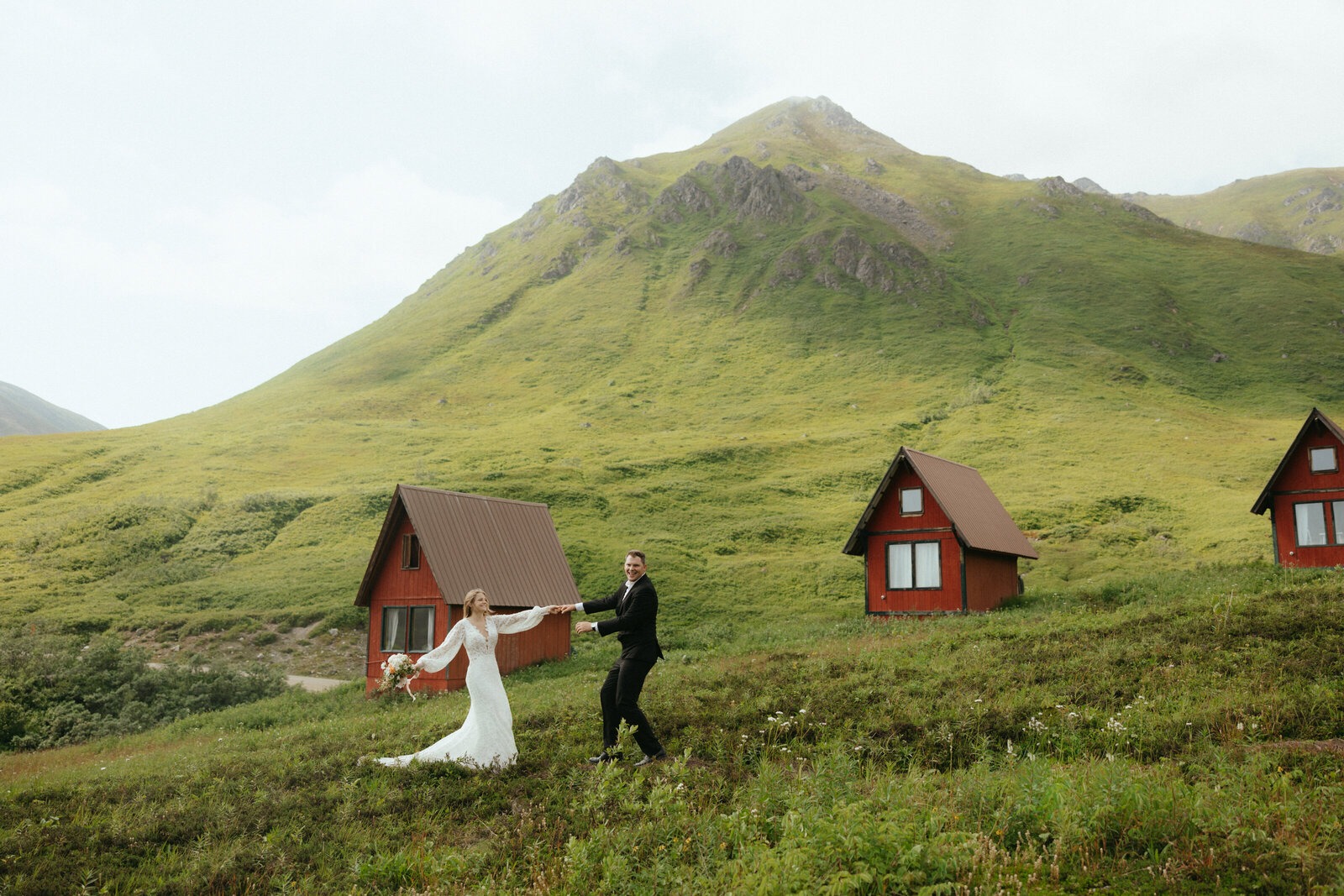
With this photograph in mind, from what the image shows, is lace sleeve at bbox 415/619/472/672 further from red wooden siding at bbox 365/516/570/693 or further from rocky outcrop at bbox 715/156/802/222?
rocky outcrop at bbox 715/156/802/222

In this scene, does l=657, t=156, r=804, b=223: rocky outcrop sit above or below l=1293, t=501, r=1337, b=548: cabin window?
above

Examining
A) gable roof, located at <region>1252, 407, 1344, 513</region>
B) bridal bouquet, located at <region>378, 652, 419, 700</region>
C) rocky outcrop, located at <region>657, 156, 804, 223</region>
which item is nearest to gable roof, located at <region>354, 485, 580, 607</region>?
bridal bouquet, located at <region>378, 652, 419, 700</region>

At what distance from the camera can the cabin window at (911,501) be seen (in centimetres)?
3278

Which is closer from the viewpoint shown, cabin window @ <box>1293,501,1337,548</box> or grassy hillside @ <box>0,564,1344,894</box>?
grassy hillside @ <box>0,564,1344,894</box>

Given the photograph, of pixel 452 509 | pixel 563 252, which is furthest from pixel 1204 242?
pixel 452 509

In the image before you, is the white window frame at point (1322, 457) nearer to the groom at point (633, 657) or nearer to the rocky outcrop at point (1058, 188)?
the groom at point (633, 657)

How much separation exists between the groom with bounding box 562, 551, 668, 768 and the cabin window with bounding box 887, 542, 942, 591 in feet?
77.4

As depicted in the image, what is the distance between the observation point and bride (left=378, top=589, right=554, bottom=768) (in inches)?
440

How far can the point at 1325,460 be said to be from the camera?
31.6 metres

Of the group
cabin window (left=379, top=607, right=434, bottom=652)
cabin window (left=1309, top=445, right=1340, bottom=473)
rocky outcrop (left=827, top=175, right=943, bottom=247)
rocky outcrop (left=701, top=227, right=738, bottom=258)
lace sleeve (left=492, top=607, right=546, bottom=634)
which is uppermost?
rocky outcrop (left=827, top=175, right=943, bottom=247)

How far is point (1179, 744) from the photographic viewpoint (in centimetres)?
970

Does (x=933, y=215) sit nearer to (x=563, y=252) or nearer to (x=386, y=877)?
(x=563, y=252)

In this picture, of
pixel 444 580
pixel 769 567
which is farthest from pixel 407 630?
pixel 769 567

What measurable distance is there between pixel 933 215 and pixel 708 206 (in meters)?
42.5
